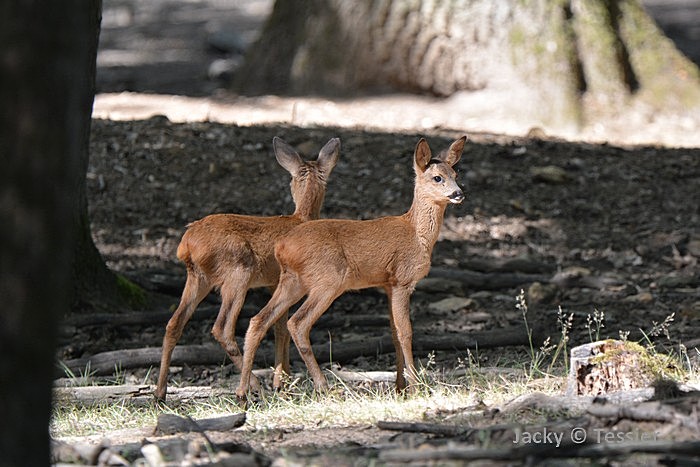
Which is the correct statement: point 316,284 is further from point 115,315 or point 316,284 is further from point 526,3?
point 526,3

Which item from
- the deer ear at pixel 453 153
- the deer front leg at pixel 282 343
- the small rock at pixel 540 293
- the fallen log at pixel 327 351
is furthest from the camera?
the small rock at pixel 540 293

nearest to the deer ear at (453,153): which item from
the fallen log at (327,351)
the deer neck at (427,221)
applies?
the deer neck at (427,221)

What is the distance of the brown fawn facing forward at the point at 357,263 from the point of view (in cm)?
648

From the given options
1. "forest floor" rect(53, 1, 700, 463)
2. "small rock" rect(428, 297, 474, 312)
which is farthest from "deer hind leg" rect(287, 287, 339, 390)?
"small rock" rect(428, 297, 474, 312)

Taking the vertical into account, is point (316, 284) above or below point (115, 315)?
above

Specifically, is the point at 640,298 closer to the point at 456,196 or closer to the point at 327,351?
the point at 327,351

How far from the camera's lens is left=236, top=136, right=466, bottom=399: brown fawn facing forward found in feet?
21.2

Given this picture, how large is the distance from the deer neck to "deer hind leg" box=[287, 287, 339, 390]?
0.63m

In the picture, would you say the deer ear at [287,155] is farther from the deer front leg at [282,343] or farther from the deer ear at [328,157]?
the deer front leg at [282,343]

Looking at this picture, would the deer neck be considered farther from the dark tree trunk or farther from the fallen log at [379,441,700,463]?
the dark tree trunk

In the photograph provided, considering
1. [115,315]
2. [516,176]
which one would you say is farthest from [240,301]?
[516,176]

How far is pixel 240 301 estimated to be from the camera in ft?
22.2

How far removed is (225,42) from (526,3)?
9.26 meters

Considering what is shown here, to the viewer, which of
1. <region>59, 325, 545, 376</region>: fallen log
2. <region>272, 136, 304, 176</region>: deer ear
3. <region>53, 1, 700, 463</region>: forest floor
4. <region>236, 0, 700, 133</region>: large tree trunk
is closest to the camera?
<region>272, 136, 304, 176</region>: deer ear
